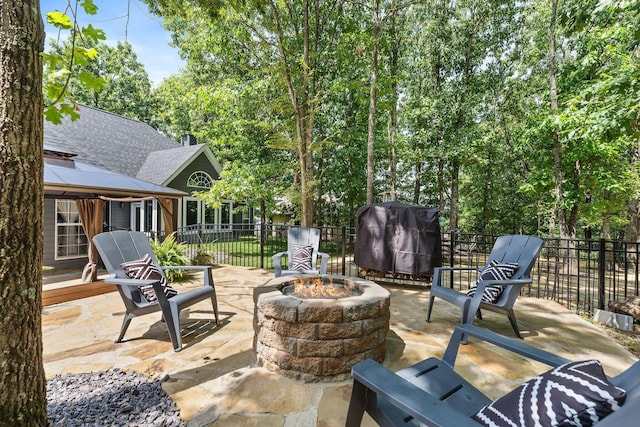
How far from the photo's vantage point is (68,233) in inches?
311

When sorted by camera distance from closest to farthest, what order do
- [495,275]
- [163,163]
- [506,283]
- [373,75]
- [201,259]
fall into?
[506,283] → [495,275] → [373,75] → [201,259] → [163,163]

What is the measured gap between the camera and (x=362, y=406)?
143cm

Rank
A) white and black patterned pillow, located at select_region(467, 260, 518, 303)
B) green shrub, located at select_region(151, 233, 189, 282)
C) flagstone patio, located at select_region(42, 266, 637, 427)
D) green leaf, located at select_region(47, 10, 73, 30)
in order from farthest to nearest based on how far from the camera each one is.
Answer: green shrub, located at select_region(151, 233, 189, 282) → white and black patterned pillow, located at select_region(467, 260, 518, 303) → flagstone patio, located at select_region(42, 266, 637, 427) → green leaf, located at select_region(47, 10, 73, 30)

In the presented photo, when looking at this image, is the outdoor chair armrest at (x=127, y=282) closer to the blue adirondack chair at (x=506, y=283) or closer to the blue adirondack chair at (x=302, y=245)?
the blue adirondack chair at (x=302, y=245)

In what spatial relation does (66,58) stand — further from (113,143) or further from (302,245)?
(113,143)

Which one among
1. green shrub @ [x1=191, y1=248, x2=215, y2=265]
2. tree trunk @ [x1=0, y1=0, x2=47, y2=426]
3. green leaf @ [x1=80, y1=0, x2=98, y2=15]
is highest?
green leaf @ [x1=80, y1=0, x2=98, y2=15]

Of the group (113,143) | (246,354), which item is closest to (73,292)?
(246,354)

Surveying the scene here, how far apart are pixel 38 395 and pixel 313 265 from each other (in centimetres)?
361

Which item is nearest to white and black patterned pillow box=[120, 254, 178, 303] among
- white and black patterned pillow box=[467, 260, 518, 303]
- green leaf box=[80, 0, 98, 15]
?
green leaf box=[80, 0, 98, 15]

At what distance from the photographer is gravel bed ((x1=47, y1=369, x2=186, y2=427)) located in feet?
6.06

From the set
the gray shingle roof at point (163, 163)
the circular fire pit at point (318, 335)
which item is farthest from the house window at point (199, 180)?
the circular fire pit at point (318, 335)

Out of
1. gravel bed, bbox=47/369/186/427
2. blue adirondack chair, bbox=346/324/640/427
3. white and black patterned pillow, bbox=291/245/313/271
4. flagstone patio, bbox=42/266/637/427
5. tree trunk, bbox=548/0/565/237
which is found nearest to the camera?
blue adirondack chair, bbox=346/324/640/427

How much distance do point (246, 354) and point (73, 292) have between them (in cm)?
398

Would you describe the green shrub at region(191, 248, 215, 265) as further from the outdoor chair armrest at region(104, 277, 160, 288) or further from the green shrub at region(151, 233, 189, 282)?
the outdoor chair armrest at region(104, 277, 160, 288)
